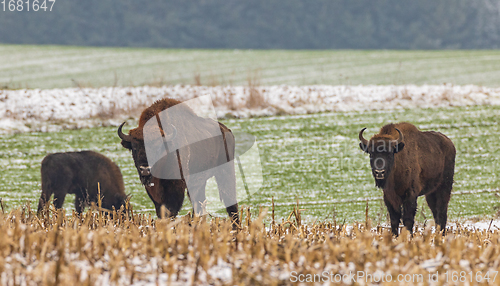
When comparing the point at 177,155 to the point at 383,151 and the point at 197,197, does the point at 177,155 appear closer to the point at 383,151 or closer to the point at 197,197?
the point at 197,197

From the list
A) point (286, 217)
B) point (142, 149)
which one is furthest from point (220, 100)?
point (142, 149)

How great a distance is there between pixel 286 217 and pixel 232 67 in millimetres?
28421

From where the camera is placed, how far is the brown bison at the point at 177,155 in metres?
6.67

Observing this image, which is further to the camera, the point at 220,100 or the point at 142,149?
the point at 220,100

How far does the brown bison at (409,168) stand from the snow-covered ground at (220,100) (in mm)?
11745

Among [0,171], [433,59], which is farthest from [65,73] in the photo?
[433,59]

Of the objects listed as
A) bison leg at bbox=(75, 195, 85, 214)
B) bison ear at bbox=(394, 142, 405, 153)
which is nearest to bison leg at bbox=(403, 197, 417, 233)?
bison ear at bbox=(394, 142, 405, 153)

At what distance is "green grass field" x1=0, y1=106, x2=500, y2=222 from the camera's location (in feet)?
36.1

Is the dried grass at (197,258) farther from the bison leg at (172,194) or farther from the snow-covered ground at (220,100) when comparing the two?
the snow-covered ground at (220,100)

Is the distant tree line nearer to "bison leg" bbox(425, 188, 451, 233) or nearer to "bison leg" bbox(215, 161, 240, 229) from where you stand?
"bison leg" bbox(215, 161, 240, 229)

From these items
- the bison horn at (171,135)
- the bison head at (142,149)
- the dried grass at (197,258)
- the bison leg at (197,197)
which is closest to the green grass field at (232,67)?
the bison leg at (197,197)

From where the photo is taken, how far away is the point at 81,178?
10.8 meters

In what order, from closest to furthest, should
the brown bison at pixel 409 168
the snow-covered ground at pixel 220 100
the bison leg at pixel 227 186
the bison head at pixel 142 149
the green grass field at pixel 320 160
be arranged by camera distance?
the bison head at pixel 142 149 < the brown bison at pixel 409 168 < the bison leg at pixel 227 186 < the green grass field at pixel 320 160 < the snow-covered ground at pixel 220 100

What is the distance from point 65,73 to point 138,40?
32.7 m
